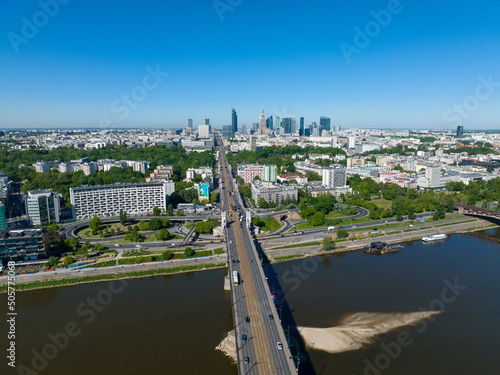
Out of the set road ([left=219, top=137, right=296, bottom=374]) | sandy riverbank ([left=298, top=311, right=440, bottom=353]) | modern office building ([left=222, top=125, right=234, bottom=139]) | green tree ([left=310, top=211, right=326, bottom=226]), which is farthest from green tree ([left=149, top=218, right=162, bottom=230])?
modern office building ([left=222, top=125, right=234, bottom=139])

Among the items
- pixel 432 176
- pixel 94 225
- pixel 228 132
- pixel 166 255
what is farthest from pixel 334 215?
pixel 228 132

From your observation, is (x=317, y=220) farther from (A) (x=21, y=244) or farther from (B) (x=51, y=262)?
(A) (x=21, y=244)

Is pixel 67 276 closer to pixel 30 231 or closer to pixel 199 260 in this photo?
pixel 30 231

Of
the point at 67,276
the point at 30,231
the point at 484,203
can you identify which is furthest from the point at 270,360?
the point at 484,203

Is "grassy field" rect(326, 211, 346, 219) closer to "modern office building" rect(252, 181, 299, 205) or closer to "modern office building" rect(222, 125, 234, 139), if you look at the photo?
"modern office building" rect(252, 181, 299, 205)

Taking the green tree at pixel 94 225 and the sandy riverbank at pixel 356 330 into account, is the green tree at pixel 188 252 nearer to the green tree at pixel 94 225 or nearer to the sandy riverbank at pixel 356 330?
the green tree at pixel 94 225
